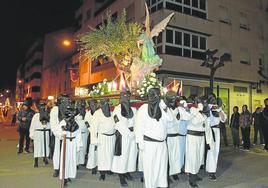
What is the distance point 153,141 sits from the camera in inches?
275

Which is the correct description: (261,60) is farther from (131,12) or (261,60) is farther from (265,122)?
(265,122)

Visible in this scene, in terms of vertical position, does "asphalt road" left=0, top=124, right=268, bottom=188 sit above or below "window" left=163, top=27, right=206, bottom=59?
below

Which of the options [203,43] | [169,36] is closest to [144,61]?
[169,36]

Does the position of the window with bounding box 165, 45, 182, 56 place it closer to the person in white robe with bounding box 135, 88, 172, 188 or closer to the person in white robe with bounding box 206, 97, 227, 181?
the person in white robe with bounding box 206, 97, 227, 181

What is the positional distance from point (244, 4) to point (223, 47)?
5.25 meters

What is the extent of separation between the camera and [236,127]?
51.0 feet

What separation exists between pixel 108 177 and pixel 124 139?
134 cm

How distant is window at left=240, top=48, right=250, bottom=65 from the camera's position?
29.4 m

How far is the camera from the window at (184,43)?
78.7 ft

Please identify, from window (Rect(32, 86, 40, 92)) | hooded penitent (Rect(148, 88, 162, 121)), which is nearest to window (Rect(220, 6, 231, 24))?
hooded penitent (Rect(148, 88, 162, 121))

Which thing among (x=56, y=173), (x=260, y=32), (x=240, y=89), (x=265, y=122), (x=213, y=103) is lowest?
(x=56, y=173)

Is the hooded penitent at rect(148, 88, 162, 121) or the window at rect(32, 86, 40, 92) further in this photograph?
the window at rect(32, 86, 40, 92)

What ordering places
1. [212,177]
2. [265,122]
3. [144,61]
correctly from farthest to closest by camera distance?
[265,122]
[144,61]
[212,177]

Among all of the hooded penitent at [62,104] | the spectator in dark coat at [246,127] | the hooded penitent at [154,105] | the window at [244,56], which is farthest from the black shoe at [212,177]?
the window at [244,56]
